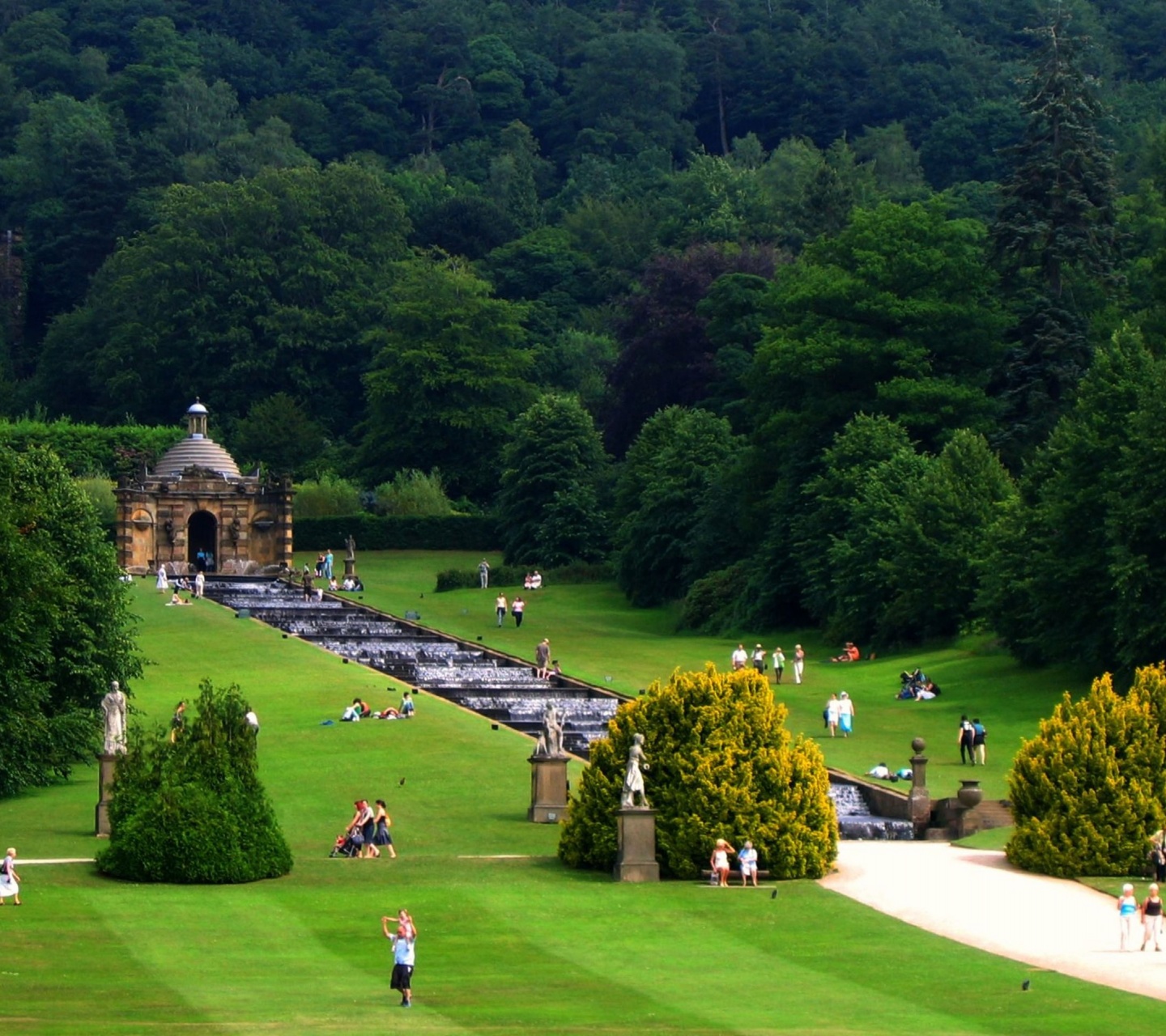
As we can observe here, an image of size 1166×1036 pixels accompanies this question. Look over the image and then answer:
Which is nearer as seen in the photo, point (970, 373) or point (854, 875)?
point (854, 875)

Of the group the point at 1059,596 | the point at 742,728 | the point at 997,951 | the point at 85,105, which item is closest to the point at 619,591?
the point at 1059,596

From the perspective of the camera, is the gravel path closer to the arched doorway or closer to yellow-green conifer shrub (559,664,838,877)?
yellow-green conifer shrub (559,664,838,877)

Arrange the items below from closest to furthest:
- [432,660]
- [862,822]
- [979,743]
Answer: [862,822], [979,743], [432,660]

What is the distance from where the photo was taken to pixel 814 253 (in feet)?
323

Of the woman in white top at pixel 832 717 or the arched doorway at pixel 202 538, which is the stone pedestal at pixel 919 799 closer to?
the woman in white top at pixel 832 717

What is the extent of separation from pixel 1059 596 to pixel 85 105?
5596 inches

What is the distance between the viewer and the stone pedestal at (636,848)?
46312 millimetres

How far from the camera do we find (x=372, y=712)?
67.0 meters

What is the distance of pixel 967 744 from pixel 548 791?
38.3ft

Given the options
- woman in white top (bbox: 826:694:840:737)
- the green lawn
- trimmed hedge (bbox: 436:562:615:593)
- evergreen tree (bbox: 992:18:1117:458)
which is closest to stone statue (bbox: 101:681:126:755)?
the green lawn

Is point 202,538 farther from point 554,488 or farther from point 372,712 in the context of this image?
point 372,712

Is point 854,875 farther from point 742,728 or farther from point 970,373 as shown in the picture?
point 970,373

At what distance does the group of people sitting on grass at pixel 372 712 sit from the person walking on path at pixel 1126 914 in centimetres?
2957

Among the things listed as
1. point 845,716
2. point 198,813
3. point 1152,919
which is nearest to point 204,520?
point 845,716
